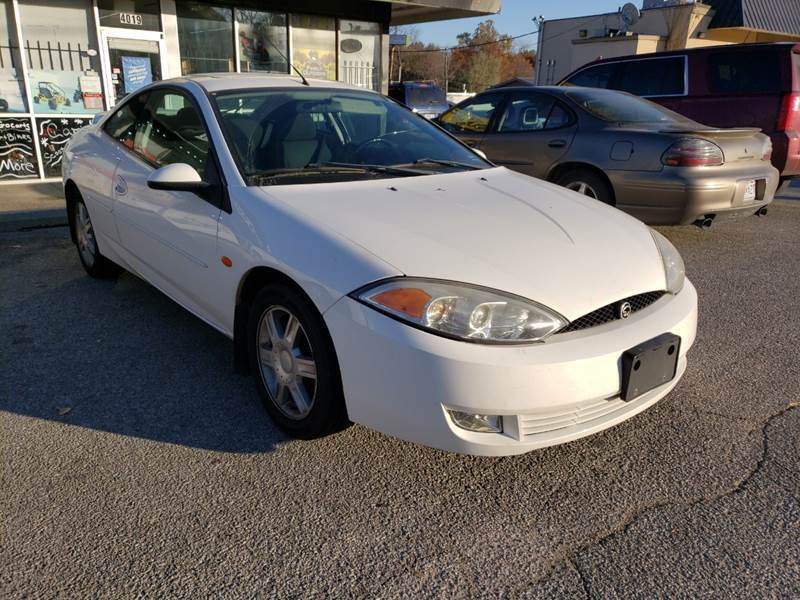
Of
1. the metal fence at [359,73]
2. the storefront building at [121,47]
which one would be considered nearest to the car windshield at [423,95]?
the metal fence at [359,73]

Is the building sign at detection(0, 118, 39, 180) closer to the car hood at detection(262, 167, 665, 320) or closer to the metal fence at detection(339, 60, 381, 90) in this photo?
the metal fence at detection(339, 60, 381, 90)

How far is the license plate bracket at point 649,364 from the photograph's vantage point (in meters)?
2.31

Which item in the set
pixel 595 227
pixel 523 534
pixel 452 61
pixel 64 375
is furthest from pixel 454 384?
pixel 452 61

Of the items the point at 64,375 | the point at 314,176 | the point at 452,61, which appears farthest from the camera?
the point at 452,61

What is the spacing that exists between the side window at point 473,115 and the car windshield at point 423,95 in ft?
33.0

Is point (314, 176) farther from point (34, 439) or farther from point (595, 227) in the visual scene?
point (34, 439)

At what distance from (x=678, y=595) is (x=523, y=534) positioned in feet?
1.67

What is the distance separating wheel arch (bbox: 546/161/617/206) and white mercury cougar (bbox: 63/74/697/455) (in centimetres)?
255

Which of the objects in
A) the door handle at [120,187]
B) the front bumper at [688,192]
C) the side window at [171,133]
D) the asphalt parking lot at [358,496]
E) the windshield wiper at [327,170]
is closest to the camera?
the asphalt parking lot at [358,496]

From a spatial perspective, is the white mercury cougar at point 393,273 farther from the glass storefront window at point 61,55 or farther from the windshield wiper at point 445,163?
the glass storefront window at point 61,55

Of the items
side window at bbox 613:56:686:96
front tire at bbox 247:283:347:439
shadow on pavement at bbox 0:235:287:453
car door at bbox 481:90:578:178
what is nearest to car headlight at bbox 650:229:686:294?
front tire at bbox 247:283:347:439

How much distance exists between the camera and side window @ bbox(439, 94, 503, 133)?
23.1 feet

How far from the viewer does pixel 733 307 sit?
4.51 meters

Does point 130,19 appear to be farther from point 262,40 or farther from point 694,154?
point 694,154
